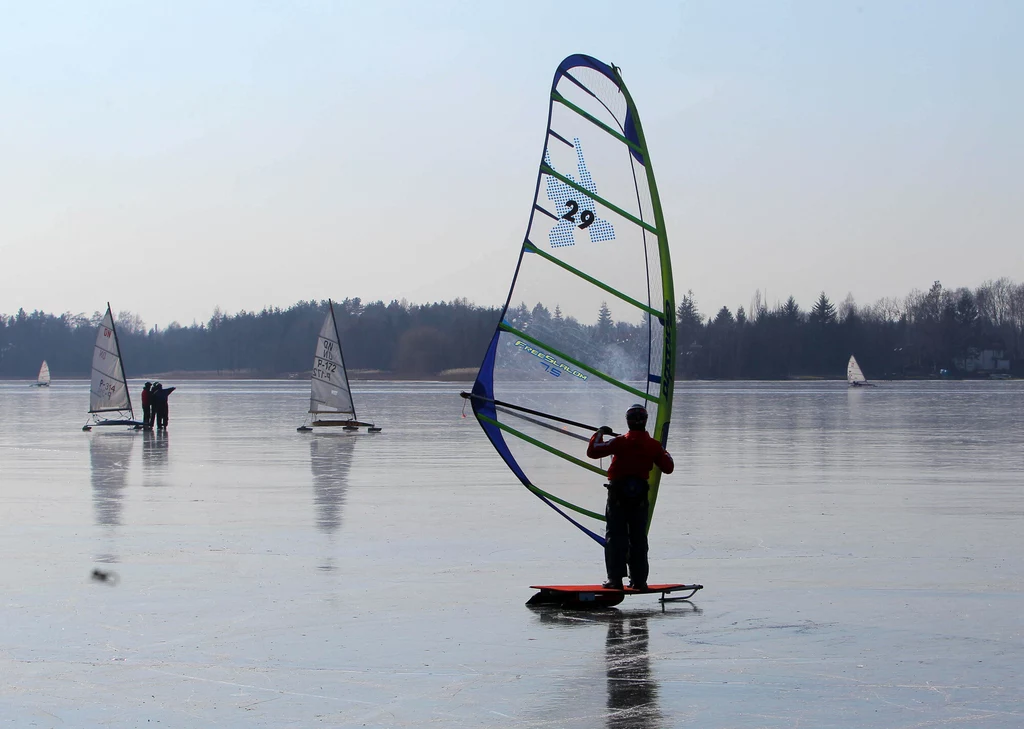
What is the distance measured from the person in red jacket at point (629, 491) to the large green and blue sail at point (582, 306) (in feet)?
2.32

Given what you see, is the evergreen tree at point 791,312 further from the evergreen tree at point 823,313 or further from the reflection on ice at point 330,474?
the reflection on ice at point 330,474

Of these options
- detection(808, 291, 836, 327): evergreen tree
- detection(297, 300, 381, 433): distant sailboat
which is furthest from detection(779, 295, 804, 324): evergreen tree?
detection(297, 300, 381, 433): distant sailboat

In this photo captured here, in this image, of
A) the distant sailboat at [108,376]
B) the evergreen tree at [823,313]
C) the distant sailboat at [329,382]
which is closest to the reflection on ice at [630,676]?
the distant sailboat at [329,382]

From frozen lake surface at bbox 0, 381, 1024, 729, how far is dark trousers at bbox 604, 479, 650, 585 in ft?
0.95

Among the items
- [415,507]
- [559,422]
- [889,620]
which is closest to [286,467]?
[415,507]

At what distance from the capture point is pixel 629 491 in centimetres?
935

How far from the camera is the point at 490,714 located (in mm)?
6488

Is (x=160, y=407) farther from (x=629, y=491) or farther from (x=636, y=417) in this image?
(x=629, y=491)

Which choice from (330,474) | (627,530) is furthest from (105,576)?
(330,474)

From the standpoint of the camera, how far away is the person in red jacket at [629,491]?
9383 mm

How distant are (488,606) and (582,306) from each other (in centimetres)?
243

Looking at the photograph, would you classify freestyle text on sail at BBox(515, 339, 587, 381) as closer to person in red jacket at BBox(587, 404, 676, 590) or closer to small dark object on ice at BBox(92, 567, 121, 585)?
person in red jacket at BBox(587, 404, 676, 590)

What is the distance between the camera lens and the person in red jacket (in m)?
9.38

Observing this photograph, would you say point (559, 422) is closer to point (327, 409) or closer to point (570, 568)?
point (570, 568)
